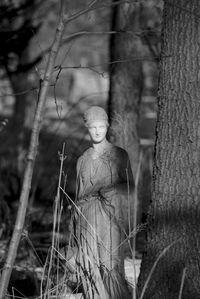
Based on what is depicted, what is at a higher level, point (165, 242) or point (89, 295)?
point (165, 242)

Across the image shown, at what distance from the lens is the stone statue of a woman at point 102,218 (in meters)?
4.79

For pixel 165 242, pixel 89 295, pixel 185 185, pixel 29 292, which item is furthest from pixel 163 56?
pixel 29 292

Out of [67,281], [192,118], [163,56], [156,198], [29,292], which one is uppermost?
[163,56]

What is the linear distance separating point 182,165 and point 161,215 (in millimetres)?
378

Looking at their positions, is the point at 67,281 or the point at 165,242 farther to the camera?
the point at 67,281

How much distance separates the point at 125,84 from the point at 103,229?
10.5 ft

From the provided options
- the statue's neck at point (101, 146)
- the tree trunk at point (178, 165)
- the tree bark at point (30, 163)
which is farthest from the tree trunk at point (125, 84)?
the tree bark at point (30, 163)

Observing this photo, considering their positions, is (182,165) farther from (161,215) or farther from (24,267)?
(24,267)

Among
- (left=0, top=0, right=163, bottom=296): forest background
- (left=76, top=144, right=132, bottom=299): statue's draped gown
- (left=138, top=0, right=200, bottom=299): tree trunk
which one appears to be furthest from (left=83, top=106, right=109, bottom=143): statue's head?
(left=138, top=0, right=200, bottom=299): tree trunk

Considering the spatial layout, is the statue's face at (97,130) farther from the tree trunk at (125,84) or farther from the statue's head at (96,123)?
the tree trunk at (125,84)

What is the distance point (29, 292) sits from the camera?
6582mm

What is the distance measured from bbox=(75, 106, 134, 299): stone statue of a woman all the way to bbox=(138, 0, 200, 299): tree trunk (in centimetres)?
34

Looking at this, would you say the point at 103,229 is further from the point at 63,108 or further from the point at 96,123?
the point at 63,108

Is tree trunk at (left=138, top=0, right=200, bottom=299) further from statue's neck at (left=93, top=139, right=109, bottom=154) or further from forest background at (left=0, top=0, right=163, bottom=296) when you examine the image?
statue's neck at (left=93, top=139, right=109, bottom=154)
